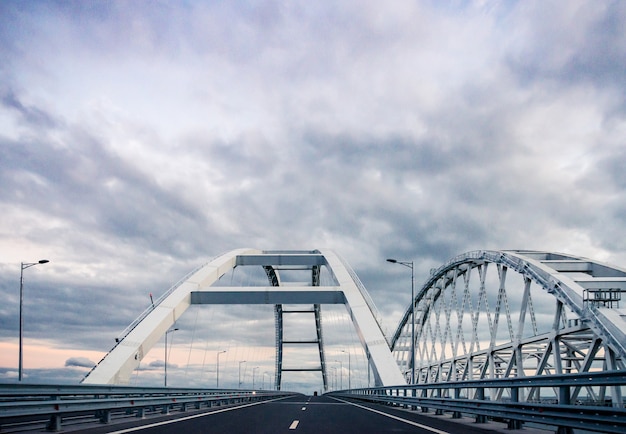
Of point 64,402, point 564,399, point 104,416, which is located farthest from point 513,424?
point 104,416

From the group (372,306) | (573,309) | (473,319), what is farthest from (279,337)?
(573,309)

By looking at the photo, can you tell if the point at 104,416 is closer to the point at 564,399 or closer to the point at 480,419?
the point at 480,419

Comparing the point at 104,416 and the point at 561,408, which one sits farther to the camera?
the point at 104,416

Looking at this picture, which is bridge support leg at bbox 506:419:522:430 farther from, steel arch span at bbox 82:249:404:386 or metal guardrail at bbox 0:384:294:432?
steel arch span at bbox 82:249:404:386

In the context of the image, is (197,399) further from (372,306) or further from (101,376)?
(372,306)

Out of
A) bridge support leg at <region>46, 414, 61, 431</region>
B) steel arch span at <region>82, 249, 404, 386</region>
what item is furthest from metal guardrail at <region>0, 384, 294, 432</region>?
steel arch span at <region>82, 249, 404, 386</region>

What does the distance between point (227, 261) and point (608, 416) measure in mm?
32706

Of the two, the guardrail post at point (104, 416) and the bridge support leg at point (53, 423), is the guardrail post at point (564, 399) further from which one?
the guardrail post at point (104, 416)

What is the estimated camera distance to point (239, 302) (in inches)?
1288

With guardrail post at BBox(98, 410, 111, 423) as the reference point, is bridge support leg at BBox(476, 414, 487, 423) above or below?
below

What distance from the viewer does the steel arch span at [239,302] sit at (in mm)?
24777

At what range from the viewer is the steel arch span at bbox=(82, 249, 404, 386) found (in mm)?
24777

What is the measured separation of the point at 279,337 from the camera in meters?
93.9

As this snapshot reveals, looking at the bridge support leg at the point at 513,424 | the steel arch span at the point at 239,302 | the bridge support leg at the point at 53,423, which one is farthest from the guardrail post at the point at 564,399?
the steel arch span at the point at 239,302
